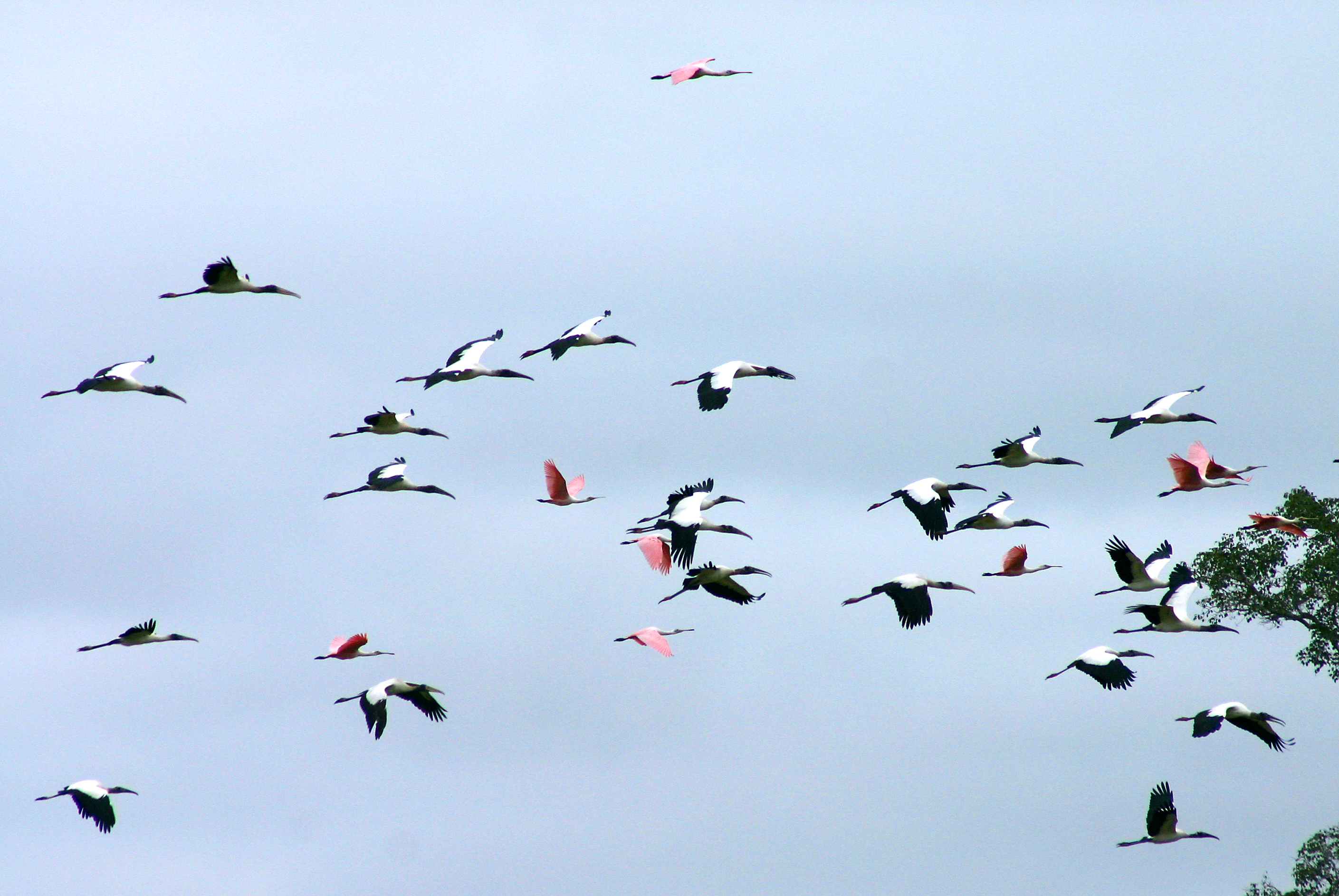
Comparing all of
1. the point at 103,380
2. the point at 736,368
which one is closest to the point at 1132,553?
the point at 736,368

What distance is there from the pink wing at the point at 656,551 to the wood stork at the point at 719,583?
29.0 inches

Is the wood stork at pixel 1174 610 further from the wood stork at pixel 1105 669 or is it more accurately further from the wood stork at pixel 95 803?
the wood stork at pixel 95 803

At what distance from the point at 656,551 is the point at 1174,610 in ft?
23.4

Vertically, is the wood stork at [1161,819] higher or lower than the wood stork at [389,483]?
lower

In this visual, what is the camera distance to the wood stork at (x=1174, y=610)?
138 ft

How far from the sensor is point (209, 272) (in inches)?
1538

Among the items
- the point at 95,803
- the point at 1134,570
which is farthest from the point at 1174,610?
the point at 95,803

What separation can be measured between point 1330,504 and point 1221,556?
1.99m

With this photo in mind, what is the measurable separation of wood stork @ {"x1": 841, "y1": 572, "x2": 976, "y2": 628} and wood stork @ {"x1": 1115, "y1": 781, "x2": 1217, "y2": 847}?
425 cm

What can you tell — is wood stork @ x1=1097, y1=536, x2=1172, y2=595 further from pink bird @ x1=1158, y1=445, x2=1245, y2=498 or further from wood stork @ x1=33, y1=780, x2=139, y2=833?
wood stork @ x1=33, y1=780, x2=139, y2=833

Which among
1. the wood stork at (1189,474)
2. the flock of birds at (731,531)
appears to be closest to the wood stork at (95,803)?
the flock of birds at (731,531)

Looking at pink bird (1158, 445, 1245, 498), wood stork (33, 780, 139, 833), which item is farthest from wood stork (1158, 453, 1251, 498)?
wood stork (33, 780, 139, 833)

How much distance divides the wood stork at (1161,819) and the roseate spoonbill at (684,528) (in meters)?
7.11

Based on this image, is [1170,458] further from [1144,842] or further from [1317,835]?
[1317,835]
